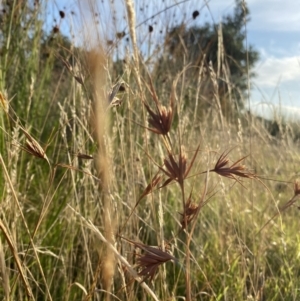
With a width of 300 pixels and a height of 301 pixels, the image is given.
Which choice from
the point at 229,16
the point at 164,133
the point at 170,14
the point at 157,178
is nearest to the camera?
the point at 164,133

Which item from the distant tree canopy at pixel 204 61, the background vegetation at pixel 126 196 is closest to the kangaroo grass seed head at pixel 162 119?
the background vegetation at pixel 126 196

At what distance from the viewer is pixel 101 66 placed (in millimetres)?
432

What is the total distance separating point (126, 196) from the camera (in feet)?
4.41

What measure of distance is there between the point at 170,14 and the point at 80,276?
6.12 ft

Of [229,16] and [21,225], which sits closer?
[21,225]

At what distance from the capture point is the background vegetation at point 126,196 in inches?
19.6

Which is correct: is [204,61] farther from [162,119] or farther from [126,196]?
[162,119]

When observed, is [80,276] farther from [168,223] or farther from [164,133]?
[164,133]

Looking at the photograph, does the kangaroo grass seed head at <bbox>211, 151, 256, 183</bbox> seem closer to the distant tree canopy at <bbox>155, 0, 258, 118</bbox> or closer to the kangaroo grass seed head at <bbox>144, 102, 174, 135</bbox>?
the kangaroo grass seed head at <bbox>144, 102, 174, 135</bbox>

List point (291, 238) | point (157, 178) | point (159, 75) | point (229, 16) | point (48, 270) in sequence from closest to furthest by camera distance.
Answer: point (157, 178) < point (48, 270) < point (291, 238) < point (159, 75) < point (229, 16)

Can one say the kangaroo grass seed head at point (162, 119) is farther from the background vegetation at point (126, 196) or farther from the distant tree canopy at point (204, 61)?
the distant tree canopy at point (204, 61)

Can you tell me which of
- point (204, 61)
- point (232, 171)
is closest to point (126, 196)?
point (204, 61)

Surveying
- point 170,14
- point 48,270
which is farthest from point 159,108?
point 170,14

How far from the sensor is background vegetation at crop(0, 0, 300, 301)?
0.50 meters
